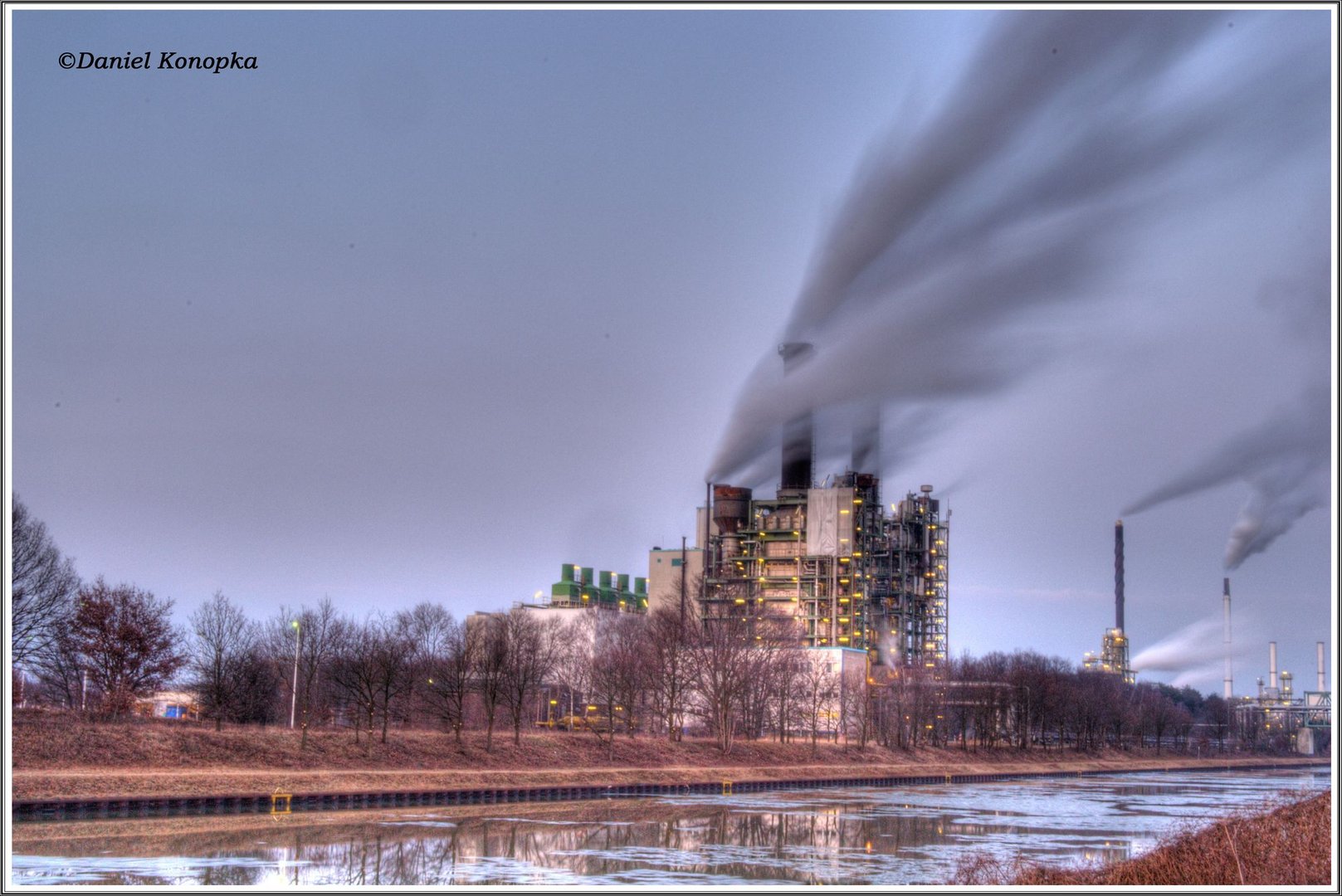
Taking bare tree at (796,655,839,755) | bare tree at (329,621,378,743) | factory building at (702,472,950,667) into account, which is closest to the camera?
bare tree at (329,621,378,743)

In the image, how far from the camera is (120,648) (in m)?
56.0

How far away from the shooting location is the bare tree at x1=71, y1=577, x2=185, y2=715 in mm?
55750

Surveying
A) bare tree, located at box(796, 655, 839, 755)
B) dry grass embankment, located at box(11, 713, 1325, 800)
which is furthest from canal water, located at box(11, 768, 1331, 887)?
bare tree, located at box(796, 655, 839, 755)

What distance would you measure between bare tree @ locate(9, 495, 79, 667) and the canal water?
22.2 meters

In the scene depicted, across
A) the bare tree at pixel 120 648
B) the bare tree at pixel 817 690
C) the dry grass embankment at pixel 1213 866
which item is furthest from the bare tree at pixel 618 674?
the dry grass embankment at pixel 1213 866

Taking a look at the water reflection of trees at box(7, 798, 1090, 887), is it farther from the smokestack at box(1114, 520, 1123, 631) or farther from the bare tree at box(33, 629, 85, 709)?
the smokestack at box(1114, 520, 1123, 631)

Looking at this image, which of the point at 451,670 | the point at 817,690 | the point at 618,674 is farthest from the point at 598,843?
the point at 817,690

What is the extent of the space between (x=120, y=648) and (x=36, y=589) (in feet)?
18.0

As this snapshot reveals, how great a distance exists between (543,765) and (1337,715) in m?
49.8

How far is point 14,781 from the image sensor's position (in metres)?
39.3

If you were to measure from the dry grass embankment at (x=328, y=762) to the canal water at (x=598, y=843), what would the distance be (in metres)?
4.69

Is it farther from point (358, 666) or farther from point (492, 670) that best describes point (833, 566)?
point (358, 666)

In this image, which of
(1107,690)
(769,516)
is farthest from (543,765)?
(1107,690)

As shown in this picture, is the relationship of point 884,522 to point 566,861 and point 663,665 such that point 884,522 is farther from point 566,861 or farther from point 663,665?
point 566,861
